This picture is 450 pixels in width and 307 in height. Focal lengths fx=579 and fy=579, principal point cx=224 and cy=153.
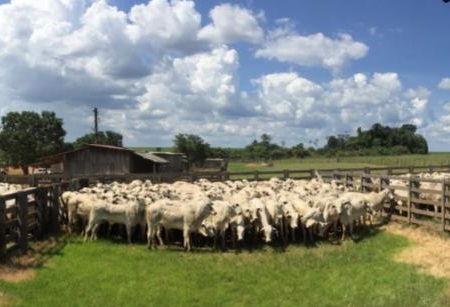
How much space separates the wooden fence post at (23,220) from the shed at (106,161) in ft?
82.4

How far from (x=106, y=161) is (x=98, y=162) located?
2.43 feet

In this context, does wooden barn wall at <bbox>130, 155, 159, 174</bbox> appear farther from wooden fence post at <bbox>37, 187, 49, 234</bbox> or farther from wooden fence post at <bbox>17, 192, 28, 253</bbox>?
wooden fence post at <bbox>17, 192, 28, 253</bbox>

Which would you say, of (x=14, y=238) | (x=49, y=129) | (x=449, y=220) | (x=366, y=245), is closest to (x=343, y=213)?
(x=366, y=245)

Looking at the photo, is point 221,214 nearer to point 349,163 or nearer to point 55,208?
point 55,208

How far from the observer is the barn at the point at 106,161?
4106cm

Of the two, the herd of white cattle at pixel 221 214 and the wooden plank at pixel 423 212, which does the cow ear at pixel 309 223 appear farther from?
the wooden plank at pixel 423 212

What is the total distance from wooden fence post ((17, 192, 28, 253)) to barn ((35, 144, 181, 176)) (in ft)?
82.4

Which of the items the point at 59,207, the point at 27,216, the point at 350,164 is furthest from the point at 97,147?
the point at 350,164

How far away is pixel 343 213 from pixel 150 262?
655 cm

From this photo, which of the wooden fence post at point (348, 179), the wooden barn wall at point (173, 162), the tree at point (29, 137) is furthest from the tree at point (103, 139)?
the wooden fence post at point (348, 179)

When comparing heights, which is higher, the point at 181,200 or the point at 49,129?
the point at 49,129

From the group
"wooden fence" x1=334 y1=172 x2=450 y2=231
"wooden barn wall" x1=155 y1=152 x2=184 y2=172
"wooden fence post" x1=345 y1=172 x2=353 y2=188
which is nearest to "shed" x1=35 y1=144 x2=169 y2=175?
"wooden barn wall" x1=155 y1=152 x2=184 y2=172

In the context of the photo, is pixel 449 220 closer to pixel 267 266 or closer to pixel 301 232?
pixel 301 232

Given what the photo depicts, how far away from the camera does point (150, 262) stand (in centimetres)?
1456
